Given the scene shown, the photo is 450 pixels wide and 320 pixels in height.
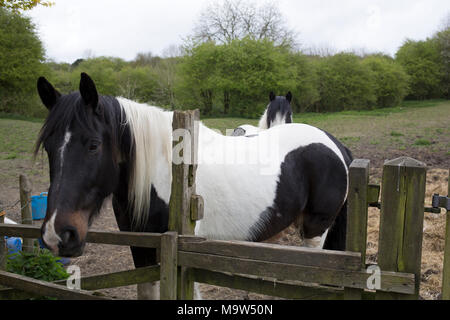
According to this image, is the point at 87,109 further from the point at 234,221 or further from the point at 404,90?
the point at 404,90

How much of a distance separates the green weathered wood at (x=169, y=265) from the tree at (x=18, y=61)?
25703 mm

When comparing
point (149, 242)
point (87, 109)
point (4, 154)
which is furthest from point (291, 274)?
point (4, 154)

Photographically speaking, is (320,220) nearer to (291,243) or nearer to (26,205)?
(291,243)

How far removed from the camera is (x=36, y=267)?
9.26 ft

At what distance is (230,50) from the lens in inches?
931

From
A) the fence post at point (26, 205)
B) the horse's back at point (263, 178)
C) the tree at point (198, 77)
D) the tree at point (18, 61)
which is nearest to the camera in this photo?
the horse's back at point (263, 178)

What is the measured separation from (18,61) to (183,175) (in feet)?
87.4

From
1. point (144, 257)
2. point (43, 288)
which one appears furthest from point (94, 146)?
point (43, 288)

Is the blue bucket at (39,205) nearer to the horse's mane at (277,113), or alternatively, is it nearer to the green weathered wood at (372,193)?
the horse's mane at (277,113)

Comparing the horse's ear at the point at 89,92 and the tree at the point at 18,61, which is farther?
the tree at the point at 18,61

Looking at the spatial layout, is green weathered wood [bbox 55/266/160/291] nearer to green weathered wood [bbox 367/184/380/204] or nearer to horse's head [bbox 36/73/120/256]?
horse's head [bbox 36/73/120/256]

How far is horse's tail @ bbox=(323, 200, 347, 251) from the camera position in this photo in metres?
3.30

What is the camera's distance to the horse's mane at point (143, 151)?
6.93ft

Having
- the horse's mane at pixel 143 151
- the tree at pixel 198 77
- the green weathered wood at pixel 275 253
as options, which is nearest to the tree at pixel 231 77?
the tree at pixel 198 77
